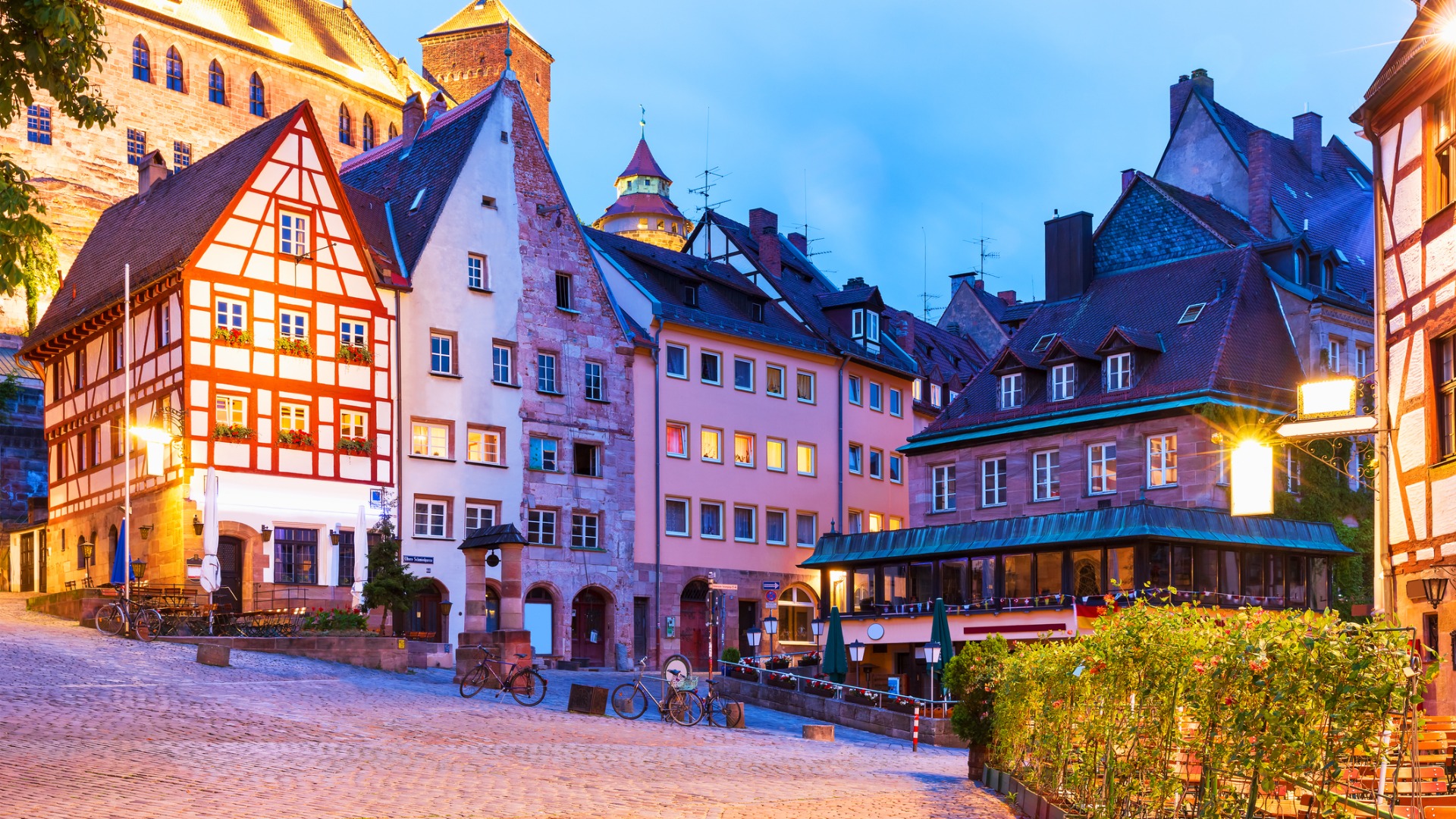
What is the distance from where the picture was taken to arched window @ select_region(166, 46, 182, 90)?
3337 inches

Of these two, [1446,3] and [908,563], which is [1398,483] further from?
[908,563]

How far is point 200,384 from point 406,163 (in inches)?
491

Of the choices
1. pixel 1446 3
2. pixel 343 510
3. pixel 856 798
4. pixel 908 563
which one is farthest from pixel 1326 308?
pixel 856 798

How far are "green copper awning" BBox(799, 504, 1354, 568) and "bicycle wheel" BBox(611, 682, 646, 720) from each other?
1501cm

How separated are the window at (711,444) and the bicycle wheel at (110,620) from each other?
21500 millimetres

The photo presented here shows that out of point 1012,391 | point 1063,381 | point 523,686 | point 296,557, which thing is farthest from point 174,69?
point 523,686

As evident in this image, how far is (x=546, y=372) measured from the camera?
5144cm

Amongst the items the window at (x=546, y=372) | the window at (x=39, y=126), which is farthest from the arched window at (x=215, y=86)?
the window at (x=546, y=372)

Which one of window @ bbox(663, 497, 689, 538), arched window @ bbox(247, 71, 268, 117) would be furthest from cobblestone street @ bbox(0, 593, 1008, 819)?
arched window @ bbox(247, 71, 268, 117)

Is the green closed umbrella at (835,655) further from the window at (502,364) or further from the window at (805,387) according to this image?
the window at (805,387)

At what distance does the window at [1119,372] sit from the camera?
48.1m

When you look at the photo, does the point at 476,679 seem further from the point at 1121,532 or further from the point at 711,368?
the point at 711,368

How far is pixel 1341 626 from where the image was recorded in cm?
1061

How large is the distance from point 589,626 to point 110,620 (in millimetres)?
16675
